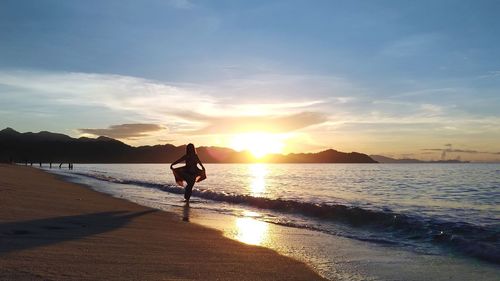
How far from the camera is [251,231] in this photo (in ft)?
36.3

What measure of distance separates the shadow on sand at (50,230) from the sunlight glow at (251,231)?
2.75 metres

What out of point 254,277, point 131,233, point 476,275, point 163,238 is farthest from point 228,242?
point 476,275

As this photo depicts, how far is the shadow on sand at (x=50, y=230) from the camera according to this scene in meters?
6.52

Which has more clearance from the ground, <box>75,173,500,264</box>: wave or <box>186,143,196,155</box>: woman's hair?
<box>186,143,196,155</box>: woman's hair

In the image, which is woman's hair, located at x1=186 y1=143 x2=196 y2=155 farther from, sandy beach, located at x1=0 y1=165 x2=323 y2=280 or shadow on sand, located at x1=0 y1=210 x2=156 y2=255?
sandy beach, located at x1=0 y1=165 x2=323 y2=280

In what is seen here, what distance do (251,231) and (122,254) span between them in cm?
496

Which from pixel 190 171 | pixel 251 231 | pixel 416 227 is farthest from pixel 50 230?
pixel 190 171

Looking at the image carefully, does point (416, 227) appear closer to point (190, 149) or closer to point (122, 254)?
point (122, 254)

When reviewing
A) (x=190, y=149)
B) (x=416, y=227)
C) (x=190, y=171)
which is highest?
(x=190, y=149)

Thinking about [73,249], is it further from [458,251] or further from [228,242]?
[458,251]

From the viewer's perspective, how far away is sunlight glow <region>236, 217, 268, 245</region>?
9578mm

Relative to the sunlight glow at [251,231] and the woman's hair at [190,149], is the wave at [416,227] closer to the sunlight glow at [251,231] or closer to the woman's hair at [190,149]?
the sunlight glow at [251,231]

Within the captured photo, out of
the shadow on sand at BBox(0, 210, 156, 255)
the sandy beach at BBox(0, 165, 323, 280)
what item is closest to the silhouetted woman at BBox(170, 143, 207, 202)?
the shadow on sand at BBox(0, 210, 156, 255)

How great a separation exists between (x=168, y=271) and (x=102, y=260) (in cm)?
96
